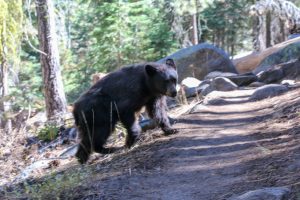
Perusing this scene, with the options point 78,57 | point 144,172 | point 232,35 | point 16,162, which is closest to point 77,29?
point 78,57

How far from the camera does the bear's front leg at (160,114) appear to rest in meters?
7.67

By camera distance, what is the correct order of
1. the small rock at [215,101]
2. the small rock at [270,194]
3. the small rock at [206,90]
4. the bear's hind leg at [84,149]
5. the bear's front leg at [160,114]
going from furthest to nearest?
1. the small rock at [206,90]
2. the small rock at [215,101]
3. the bear's front leg at [160,114]
4. the bear's hind leg at [84,149]
5. the small rock at [270,194]

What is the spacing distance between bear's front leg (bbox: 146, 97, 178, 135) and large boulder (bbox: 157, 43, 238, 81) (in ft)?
35.5

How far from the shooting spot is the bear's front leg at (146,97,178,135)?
767 cm

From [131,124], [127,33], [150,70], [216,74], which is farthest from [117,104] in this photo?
[127,33]

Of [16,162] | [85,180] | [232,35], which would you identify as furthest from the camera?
[232,35]

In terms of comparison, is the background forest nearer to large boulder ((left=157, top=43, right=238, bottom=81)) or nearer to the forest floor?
large boulder ((left=157, top=43, right=238, bottom=81))

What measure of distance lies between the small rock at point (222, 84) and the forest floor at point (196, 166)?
19.7 feet

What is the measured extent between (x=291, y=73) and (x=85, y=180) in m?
10.7

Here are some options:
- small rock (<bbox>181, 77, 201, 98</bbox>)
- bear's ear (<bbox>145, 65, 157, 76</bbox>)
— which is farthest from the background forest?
bear's ear (<bbox>145, 65, 157, 76</bbox>)

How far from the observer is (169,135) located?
762 centimetres

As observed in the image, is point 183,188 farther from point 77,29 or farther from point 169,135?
Answer: point 77,29

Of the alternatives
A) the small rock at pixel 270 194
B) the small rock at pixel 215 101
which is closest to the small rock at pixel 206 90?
the small rock at pixel 215 101

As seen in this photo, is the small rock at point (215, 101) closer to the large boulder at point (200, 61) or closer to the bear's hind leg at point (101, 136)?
the bear's hind leg at point (101, 136)
